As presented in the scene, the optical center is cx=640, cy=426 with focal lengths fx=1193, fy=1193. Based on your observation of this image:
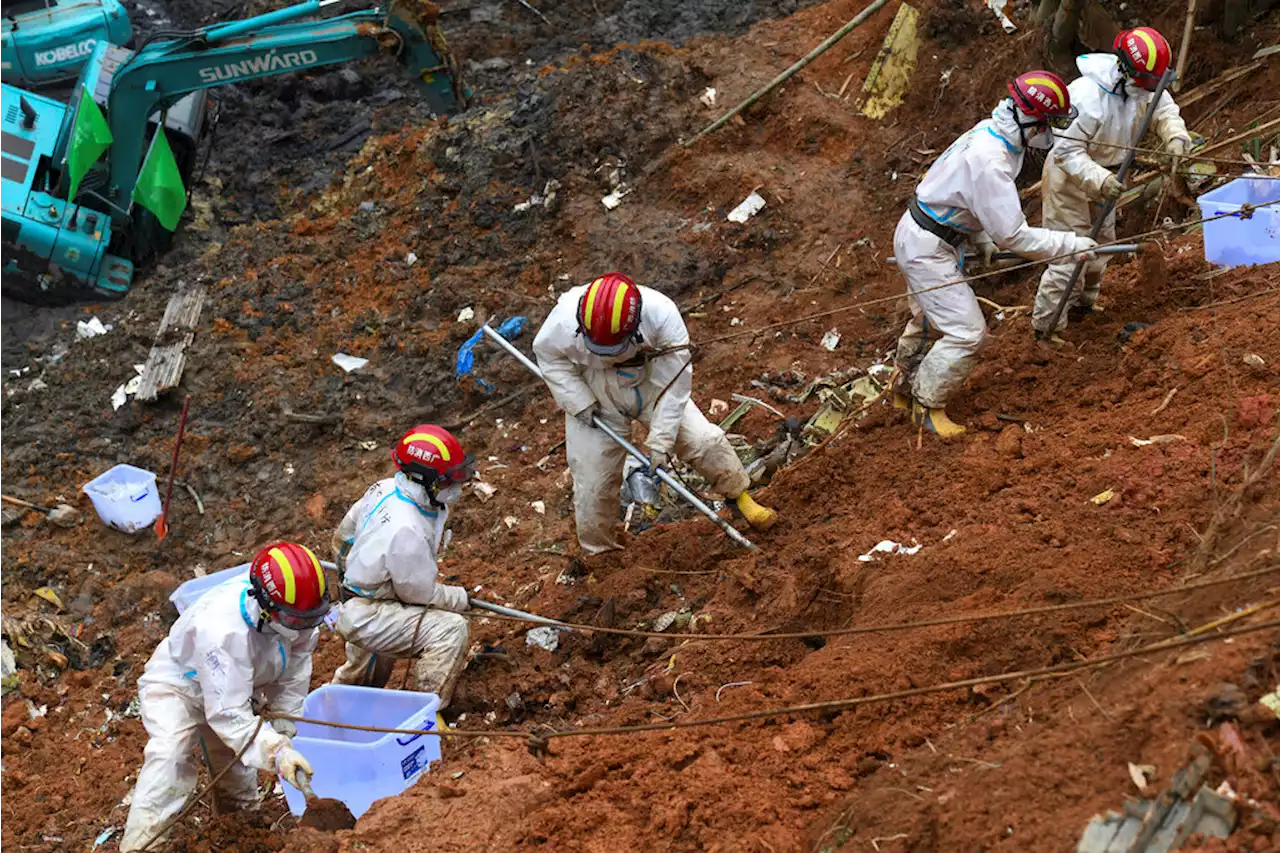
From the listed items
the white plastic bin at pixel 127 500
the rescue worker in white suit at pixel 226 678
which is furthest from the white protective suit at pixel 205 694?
the white plastic bin at pixel 127 500

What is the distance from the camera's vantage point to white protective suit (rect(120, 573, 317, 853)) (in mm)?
5469

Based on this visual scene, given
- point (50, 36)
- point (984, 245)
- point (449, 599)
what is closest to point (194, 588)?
point (449, 599)

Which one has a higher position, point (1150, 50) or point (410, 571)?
point (1150, 50)

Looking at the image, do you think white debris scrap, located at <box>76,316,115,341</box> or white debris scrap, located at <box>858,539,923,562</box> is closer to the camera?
white debris scrap, located at <box>858,539,923,562</box>

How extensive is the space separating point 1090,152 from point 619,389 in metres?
3.39

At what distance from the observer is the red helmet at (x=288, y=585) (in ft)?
17.7

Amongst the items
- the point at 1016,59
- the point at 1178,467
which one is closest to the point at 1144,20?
the point at 1016,59

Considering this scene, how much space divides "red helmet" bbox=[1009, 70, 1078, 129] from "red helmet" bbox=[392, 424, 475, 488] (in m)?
3.60

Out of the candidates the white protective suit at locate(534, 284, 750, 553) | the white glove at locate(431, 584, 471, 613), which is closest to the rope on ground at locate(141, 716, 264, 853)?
the white glove at locate(431, 584, 471, 613)

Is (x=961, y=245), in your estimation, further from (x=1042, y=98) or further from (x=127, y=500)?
(x=127, y=500)

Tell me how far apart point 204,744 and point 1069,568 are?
4.18 m

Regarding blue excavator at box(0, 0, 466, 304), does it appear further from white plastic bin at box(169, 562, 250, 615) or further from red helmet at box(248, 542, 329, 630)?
red helmet at box(248, 542, 329, 630)

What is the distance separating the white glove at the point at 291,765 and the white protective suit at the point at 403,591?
3.39ft

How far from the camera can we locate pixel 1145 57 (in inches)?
275
